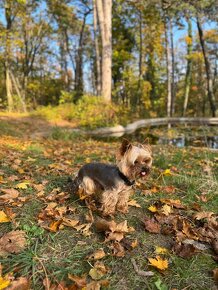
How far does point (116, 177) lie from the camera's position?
10.3 feet

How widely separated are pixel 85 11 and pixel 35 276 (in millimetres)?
29022

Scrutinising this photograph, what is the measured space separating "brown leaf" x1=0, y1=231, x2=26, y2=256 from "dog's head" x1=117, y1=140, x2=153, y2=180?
116 cm

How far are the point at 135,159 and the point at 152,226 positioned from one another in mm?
795

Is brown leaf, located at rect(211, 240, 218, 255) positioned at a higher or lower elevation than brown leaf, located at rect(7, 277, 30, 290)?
lower

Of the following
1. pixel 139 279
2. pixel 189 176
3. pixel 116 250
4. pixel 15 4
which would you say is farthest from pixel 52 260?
pixel 15 4

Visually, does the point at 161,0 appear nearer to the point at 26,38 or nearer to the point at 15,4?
the point at 15,4

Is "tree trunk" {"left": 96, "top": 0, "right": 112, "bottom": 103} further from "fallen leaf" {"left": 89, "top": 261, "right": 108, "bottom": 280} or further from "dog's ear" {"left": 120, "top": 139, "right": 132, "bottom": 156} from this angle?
"fallen leaf" {"left": 89, "top": 261, "right": 108, "bottom": 280}

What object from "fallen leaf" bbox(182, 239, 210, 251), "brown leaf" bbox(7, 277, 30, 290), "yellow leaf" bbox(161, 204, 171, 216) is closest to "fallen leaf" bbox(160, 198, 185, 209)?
"yellow leaf" bbox(161, 204, 171, 216)

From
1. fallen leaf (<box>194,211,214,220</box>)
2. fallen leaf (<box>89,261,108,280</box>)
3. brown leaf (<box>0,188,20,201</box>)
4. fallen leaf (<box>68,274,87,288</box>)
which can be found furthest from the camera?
brown leaf (<box>0,188,20,201</box>)

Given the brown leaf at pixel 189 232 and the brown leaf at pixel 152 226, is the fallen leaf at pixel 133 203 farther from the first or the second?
the brown leaf at pixel 189 232

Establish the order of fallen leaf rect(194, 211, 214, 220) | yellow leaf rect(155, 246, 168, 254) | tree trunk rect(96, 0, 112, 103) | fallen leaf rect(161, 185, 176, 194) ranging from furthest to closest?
1. tree trunk rect(96, 0, 112, 103)
2. fallen leaf rect(161, 185, 176, 194)
3. fallen leaf rect(194, 211, 214, 220)
4. yellow leaf rect(155, 246, 168, 254)

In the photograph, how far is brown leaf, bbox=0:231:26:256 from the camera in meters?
2.53

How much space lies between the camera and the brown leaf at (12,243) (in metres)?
2.53

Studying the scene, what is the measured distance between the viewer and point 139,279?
7.85 feet
